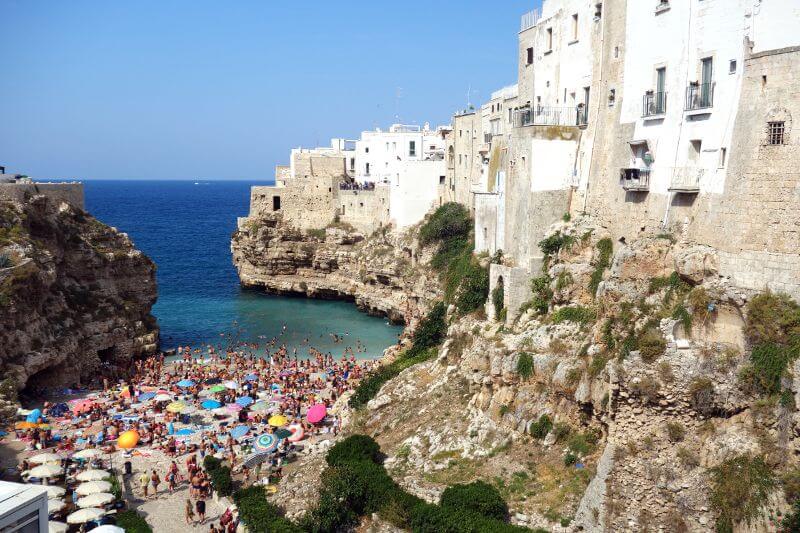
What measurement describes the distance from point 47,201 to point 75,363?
931cm

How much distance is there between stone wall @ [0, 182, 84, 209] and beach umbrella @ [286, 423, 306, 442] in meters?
19.7

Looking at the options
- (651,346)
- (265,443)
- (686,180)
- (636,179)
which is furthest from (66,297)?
(686,180)

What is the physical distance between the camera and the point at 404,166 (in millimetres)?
52000

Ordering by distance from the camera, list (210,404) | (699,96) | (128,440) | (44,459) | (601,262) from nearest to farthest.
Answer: (699,96) < (601,262) < (44,459) < (128,440) < (210,404)

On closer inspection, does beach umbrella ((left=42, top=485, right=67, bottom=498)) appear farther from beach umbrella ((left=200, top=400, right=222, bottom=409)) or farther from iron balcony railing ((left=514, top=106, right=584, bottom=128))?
iron balcony railing ((left=514, top=106, right=584, bottom=128))

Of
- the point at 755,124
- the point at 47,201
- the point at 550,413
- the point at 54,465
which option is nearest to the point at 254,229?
the point at 47,201

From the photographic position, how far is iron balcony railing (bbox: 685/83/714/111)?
1870cm

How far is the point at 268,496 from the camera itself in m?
22.1

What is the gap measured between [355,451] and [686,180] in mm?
11951

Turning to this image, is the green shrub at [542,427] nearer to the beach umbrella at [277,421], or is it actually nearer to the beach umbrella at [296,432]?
the beach umbrella at [296,432]

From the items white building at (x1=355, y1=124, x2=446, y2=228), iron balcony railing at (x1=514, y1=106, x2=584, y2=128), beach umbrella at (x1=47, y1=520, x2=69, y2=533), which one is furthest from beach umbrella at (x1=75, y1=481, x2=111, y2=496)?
white building at (x1=355, y1=124, x2=446, y2=228)

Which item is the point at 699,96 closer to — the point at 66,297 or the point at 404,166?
the point at 66,297

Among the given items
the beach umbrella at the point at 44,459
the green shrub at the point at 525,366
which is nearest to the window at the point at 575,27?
the green shrub at the point at 525,366

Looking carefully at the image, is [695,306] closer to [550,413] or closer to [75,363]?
[550,413]
